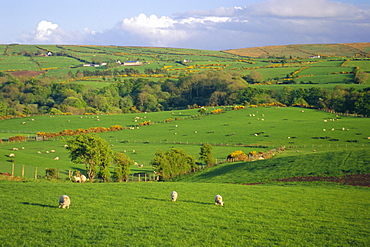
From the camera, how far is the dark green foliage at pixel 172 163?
5200cm

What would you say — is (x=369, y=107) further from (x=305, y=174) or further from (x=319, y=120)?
(x=305, y=174)

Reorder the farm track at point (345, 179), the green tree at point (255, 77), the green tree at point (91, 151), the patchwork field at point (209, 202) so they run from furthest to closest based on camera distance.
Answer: the green tree at point (255, 77) → the green tree at point (91, 151) → the farm track at point (345, 179) → the patchwork field at point (209, 202)

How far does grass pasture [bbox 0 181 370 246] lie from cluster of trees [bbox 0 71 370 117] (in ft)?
346

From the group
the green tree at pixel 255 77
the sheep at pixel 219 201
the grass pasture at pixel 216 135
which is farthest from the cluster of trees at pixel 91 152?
the green tree at pixel 255 77

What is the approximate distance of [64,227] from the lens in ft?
58.3

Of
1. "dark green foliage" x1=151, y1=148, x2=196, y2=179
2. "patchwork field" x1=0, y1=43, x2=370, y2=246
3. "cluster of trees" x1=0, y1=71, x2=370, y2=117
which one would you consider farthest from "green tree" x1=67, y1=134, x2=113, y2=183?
"cluster of trees" x1=0, y1=71, x2=370, y2=117

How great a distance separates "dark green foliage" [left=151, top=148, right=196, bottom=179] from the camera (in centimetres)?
5200

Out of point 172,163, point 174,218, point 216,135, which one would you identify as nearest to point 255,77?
point 216,135

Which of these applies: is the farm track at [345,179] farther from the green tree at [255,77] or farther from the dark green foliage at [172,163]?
the green tree at [255,77]

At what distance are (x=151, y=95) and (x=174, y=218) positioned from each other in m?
142

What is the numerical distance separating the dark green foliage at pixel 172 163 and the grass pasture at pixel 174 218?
2324cm

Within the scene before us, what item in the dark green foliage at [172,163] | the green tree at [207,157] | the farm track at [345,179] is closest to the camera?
the farm track at [345,179]

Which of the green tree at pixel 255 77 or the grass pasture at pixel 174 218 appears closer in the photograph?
the grass pasture at pixel 174 218

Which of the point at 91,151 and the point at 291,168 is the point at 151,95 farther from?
the point at 91,151
